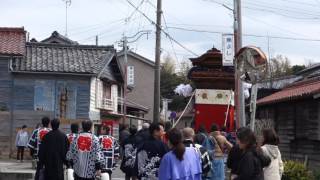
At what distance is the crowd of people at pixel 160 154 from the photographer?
791 centimetres

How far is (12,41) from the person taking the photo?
3278 cm

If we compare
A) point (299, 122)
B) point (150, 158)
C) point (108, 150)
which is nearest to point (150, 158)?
point (150, 158)

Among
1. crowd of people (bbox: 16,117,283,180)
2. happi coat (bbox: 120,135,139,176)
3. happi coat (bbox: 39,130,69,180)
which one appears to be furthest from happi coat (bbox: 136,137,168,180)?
happi coat (bbox: 120,135,139,176)

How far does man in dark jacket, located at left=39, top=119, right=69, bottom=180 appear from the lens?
37.4 feet

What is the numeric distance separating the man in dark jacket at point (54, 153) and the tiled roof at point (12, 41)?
21.5 metres

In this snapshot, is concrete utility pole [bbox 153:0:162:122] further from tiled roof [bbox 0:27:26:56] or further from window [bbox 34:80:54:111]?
tiled roof [bbox 0:27:26:56]

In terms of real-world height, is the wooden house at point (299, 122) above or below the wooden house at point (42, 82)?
below

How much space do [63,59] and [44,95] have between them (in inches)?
89.9

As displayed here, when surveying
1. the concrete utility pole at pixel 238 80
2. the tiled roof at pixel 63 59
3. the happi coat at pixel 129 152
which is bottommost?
the happi coat at pixel 129 152

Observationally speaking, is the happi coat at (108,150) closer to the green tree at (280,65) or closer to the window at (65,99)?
the window at (65,99)

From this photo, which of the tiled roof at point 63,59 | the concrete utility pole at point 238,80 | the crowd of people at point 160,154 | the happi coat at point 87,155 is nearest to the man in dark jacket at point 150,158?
the crowd of people at point 160,154

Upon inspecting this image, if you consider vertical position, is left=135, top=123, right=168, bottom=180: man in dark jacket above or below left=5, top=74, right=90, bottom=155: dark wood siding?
below

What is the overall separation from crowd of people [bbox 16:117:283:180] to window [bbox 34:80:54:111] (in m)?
18.6

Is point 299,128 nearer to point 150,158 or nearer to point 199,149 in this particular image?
point 199,149
